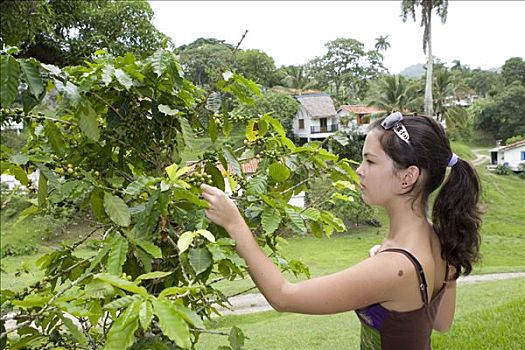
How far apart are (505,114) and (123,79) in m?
5.60

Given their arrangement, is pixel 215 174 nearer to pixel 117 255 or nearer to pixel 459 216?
pixel 117 255

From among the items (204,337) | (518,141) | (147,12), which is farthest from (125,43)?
(518,141)

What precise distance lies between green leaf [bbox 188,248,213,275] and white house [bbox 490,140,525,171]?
19.0 feet

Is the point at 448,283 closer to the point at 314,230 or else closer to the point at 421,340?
the point at 421,340

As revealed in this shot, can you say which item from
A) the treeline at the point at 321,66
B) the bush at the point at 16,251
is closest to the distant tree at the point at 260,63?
the treeline at the point at 321,66

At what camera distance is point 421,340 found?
1230mm

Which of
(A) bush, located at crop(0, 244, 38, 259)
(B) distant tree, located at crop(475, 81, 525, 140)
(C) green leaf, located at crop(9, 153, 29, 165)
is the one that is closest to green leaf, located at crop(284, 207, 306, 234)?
(C) green leaf, located at crop(9, 153, 29, 165)

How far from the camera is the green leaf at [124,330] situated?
0.77m

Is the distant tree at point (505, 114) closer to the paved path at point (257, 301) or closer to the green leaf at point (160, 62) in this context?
the paved path at point (257, 301)

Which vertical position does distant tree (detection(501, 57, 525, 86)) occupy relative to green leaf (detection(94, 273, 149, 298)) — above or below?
above

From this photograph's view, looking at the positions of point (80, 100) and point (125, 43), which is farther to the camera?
point (125, 43)

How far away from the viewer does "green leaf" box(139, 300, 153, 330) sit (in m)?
0.75

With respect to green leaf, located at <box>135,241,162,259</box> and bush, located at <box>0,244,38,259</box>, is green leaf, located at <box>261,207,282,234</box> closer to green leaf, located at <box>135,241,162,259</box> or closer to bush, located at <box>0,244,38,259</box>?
green leaf, located at <box>135,241,162,259</box>

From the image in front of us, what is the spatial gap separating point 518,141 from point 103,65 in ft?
19.2
